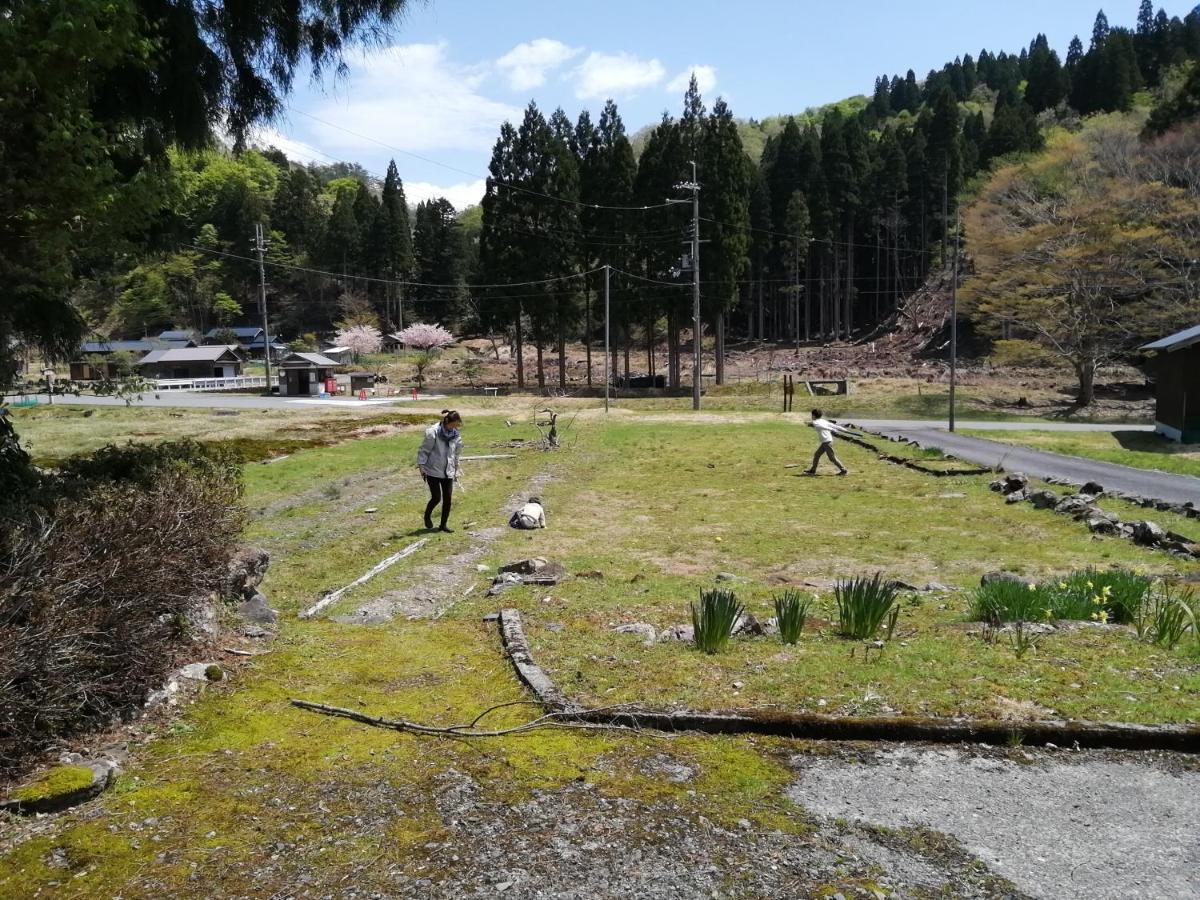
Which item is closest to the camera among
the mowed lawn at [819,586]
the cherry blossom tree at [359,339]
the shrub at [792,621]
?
the mowed lawn at [819,586]

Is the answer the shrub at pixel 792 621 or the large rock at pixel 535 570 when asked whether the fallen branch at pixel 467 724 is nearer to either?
the shrub at pixel 792 621

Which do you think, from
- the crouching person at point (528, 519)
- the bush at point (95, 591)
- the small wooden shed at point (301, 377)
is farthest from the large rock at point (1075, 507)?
the small wooden shed at point (301, 377)

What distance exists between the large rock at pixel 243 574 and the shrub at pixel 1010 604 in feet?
18.6

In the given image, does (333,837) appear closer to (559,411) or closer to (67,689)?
(67,689)

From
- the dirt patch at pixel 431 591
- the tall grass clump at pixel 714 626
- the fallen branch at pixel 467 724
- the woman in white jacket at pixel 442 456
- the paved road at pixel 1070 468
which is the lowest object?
the dirt patch at pixel 431 591

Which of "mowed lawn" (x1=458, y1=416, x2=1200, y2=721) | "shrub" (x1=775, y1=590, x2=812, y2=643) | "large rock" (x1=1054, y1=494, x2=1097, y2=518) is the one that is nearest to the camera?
"mowed lawn" (x1=458, y1=416, x2=1200, y2=721)

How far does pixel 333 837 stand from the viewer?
309cm

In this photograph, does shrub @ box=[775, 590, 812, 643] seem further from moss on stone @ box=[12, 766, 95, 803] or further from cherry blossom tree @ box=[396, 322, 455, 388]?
cherry blossom tree @ box=[396, 322, 455, 388]

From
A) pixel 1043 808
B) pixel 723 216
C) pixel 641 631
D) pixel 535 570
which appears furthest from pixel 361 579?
pixel 723 216

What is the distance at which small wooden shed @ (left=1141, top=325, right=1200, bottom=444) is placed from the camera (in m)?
22.1

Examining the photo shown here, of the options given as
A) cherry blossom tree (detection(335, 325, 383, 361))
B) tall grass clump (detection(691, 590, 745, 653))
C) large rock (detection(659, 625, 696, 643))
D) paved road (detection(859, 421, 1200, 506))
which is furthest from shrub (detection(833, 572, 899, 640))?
cherry blossom tree (detection(335, 325, 383, 361))

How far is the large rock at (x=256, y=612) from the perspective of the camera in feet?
19.0

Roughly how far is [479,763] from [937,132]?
7359 cm

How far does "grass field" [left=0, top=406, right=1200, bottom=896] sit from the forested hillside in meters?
3.71
